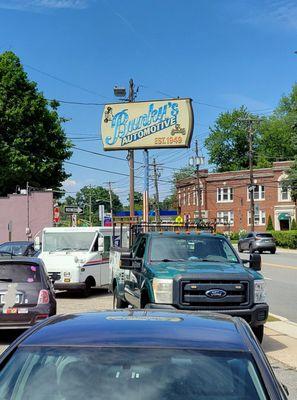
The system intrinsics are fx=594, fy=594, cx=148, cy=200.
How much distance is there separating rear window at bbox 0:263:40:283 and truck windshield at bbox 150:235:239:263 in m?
2.01

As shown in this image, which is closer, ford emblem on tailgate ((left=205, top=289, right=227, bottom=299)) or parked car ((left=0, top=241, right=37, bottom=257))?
ford emblem on tailgate ((left=205, top=289, right=227, bottom=299))

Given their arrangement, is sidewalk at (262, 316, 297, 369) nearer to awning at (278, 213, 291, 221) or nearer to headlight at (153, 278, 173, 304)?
headlight at (153, 278, 173, 304)

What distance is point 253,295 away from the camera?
9148mm

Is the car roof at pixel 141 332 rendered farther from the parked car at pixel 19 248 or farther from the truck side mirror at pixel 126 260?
the parked car at pixel 19 248

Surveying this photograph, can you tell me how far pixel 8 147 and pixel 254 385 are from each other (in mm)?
42167

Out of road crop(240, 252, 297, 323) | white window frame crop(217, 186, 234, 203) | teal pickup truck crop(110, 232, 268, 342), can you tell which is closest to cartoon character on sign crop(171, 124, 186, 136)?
road crop(240, 252, 297, 323)

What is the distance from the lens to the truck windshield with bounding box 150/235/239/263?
10297 mm

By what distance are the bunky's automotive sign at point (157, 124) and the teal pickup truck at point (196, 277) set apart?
12.7 meters

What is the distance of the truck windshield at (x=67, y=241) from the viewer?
711 inches

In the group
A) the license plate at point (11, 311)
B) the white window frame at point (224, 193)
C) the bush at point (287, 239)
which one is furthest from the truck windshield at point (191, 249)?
the white window frame at point (224, 193)

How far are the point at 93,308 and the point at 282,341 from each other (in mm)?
5650

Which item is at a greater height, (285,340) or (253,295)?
(253,295)

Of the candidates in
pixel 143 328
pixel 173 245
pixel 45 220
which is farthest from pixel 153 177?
pixel 143 328

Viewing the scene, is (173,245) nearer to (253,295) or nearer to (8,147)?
(253,295)
